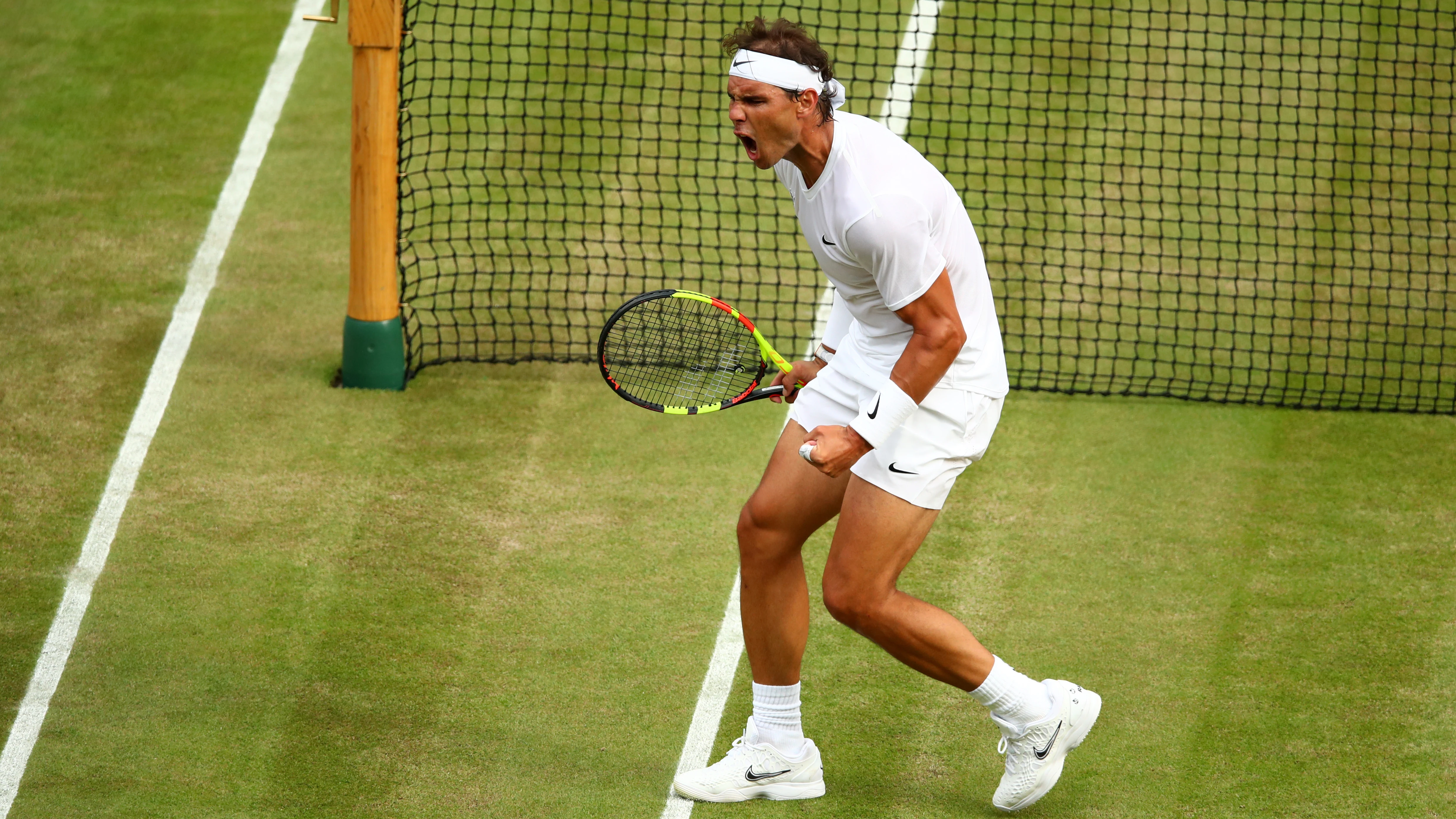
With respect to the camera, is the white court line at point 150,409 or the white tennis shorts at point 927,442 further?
the white court line at point 150,409

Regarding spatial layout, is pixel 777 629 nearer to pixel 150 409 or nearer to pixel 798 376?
pixel 798 376

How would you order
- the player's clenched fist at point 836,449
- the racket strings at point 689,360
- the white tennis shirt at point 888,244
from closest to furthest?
the white tennis shirt at point 888,244 < the player's clenched fist at point 836,449 < the racket strings at point 689,360

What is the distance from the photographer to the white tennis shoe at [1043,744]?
4516mm

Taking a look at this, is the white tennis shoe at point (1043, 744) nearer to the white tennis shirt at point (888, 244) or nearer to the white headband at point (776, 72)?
the white tennis shirt at point (888, 244)

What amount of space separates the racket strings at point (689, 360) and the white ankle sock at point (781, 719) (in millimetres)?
1022

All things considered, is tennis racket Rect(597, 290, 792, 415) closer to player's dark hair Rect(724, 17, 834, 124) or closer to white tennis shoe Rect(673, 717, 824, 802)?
player's dark hair Rect(724, 17, 834, 124)

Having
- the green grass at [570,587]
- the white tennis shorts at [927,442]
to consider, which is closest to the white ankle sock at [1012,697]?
the green grass at [570,587]

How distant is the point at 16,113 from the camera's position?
945 centimetres

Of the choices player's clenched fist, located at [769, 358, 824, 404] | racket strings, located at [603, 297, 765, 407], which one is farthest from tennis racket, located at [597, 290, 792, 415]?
player's clenched fist, located at [769, 358, 824, 404]

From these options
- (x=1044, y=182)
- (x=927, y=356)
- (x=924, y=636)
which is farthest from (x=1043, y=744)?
(x=1044, y=182)

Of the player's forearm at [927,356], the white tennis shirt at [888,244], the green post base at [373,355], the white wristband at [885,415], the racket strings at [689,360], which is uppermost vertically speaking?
the white tennis shirt at [888,244]

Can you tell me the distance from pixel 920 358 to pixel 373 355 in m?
3.60

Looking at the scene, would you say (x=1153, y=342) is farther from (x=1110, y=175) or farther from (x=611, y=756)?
(x=611, y=756)

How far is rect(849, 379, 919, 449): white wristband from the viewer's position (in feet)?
13.6
